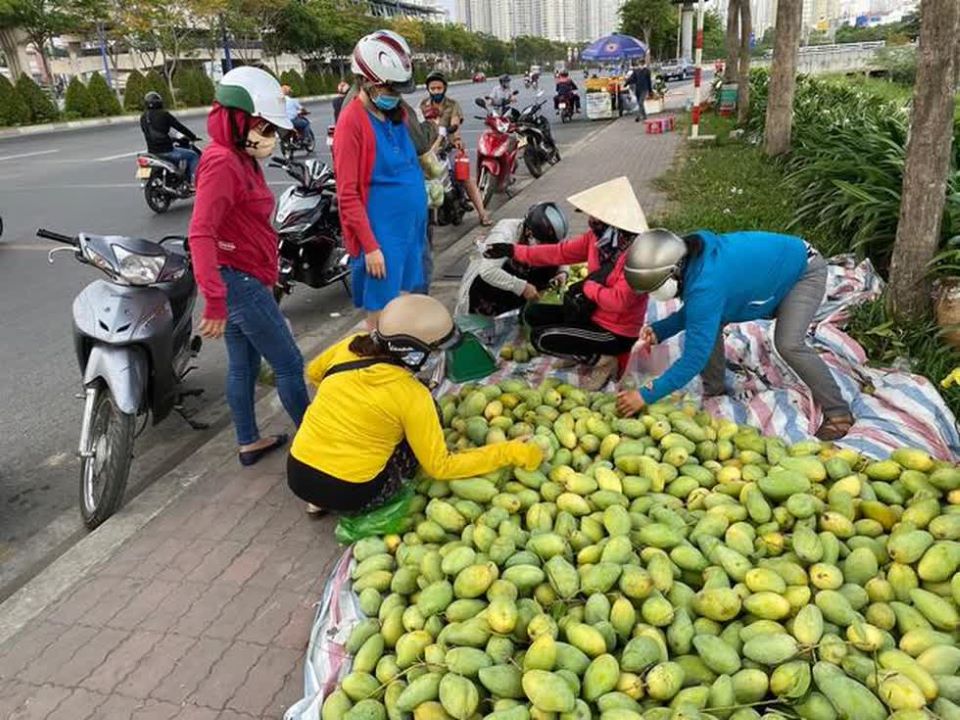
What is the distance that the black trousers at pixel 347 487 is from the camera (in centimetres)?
287

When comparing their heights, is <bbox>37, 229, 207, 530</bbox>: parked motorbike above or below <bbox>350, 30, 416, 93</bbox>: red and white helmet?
below

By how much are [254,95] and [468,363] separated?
1861 millimetres

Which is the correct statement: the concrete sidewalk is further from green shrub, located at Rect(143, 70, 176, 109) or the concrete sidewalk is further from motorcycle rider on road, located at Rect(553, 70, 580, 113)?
green shrub, located at Rect(143, 70, 176, 109)

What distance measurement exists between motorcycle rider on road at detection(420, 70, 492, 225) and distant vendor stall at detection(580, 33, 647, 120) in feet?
43.0

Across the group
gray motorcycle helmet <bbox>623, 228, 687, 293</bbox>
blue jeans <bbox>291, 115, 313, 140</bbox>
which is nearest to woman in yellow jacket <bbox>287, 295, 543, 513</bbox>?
gray motorcycle helmet <bbox>623, 228, 687, 293</bbox>

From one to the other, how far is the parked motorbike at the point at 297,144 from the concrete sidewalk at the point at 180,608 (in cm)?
1167

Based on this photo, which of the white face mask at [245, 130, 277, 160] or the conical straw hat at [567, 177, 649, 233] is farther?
the conical straw hat at [567, 177, 649, 233]

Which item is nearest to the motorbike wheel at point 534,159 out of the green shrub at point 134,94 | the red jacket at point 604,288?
the red jacket at point 604,288

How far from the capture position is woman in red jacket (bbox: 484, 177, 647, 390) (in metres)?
3.69

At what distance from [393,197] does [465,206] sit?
4.87m

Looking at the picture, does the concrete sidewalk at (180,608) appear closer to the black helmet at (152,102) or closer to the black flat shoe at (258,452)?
the black flat shoe at (258,452)

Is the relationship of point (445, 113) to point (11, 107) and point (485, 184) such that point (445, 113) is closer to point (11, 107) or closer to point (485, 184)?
point (485, 184)

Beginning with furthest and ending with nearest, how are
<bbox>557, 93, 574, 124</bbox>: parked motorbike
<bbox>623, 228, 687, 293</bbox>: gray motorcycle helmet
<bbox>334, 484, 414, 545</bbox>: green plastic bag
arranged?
<bbox>557, 93, 574, 124</bbox>: parked motorbike → <bbox>623, 228, 687, 293</bbox>: gray motorcycle helmet → <bbox>334, 484, 414, 545</bbox>: green plastic bag

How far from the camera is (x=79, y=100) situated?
27250 mm
